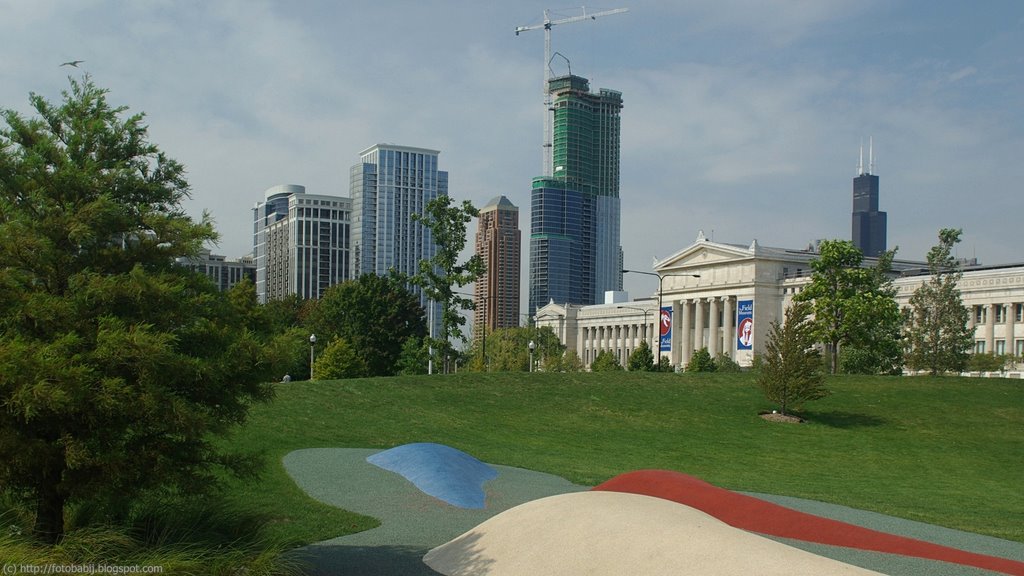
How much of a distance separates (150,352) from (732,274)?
357 feet

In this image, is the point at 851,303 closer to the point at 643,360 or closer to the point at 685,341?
the point at 643,360

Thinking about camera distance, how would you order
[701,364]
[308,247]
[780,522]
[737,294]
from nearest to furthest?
[780,522], [701,364], [737,294], [308,247]

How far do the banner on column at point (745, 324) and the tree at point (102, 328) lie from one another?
9585 centimetres

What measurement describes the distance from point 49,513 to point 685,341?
112770 mm

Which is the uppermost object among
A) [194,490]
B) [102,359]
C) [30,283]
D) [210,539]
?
[30,283]

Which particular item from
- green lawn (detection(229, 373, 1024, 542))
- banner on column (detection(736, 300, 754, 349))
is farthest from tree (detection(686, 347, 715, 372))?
banner on column (detection(736, 300, 754, 349))

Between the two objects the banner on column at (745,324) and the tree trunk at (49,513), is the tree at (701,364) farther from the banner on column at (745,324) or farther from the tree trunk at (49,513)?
the tree trunk at (49,513)

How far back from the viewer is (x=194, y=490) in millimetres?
10359

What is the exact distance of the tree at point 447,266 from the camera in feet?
157

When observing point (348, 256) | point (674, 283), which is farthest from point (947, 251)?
point (348, 256)

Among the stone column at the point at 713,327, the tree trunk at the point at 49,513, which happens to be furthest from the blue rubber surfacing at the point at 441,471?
the stone column at the point at 713,327

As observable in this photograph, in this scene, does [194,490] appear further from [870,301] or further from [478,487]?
[870,301]

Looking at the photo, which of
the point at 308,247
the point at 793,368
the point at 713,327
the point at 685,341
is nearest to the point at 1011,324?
the point at 713,327

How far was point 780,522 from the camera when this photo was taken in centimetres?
1495
